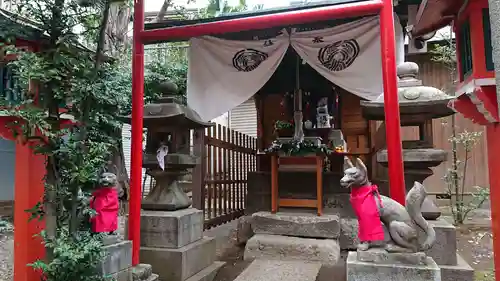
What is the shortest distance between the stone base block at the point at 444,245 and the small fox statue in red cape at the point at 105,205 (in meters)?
4.14

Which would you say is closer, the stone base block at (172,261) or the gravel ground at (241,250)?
the stone base block at (172,261)

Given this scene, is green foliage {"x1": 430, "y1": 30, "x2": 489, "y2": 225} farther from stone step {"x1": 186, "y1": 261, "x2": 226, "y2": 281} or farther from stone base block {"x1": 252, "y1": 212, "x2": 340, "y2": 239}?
stone step {"x1": 186, "y1": 261, "x2": 226, "y2": 281}

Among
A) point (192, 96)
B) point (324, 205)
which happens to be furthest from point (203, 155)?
point (324, 205)

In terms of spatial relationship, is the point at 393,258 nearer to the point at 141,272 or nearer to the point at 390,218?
the point at 390,218

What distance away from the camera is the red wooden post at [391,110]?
4316mm

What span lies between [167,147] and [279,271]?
2705mm

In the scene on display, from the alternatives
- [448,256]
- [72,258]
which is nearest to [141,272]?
[72,258]

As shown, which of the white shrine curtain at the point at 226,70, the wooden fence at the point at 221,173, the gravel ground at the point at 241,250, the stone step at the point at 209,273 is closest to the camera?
the stone step at the point at 209,273

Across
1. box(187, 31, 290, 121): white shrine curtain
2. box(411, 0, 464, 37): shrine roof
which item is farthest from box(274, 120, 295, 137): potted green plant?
box(411, 0, 464, 37): shrine roof

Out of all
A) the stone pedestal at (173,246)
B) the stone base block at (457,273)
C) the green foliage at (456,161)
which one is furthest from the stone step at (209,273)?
the green foliage at (456,161)

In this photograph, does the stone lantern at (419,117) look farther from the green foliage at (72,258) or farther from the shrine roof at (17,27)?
the shrine roof at (17,27)

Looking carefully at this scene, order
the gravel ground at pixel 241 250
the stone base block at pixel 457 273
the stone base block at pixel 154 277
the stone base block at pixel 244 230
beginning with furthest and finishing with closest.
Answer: the stone base block at pixel 244 230
the gravel ground at pixel 241 250
the stone base block at pixel 154 277
the stone base block at pixel 457 273

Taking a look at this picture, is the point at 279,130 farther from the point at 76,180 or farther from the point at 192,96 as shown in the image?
the point at 76,180

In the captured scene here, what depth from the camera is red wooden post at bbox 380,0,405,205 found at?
170 inches
